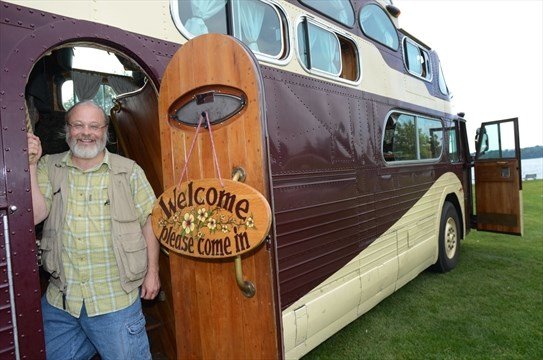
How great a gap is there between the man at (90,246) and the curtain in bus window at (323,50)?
5.97 feet

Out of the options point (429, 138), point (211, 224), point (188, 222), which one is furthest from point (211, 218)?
point (429, 138)

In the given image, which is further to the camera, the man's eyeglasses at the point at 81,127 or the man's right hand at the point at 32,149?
the man's eyeglasses at the point at 81,127

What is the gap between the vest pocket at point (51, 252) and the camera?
7.04ft

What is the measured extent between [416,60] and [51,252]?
5170 mm

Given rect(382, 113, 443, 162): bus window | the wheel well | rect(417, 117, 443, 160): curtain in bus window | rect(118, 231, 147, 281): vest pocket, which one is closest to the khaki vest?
rect(118, 231, 147, 281): vest pocket

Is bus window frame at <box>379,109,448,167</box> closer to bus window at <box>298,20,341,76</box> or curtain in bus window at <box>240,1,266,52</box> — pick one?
bus window at <box>298,20,341,76</box>

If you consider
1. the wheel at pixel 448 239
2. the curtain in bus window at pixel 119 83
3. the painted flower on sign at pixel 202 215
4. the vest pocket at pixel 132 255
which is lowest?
the wheel at pixel 448 239

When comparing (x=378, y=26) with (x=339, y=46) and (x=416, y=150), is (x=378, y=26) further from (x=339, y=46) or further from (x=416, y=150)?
(x=416, y=150)

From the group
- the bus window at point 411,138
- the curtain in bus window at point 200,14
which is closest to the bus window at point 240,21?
the curtain in bus window at point 200,14

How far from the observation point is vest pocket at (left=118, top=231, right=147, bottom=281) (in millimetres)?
2160

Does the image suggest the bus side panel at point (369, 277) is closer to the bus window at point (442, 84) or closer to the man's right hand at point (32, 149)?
the bus window at point (442, 84)

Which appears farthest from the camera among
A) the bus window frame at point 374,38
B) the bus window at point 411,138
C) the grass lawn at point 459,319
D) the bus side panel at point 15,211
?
the bus window at point 411,138

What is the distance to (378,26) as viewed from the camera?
4520 mm

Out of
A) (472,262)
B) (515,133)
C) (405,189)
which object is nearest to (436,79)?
(515,133)
